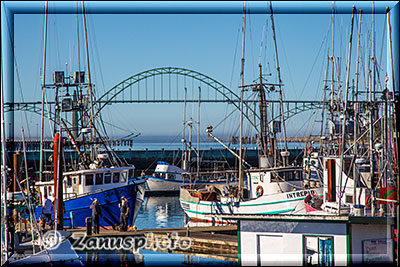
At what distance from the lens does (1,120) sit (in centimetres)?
1619

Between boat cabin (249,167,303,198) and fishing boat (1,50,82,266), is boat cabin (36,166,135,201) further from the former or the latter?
fishing boat (1,50,82,266)

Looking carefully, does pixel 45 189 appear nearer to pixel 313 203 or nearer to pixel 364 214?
pixel 313 203

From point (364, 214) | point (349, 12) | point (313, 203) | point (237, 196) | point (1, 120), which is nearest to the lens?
point (1, 120)

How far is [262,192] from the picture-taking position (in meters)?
31.0

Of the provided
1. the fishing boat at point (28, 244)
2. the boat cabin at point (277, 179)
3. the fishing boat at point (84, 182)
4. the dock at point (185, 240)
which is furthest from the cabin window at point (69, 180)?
the boat cabin at point (277, 179)

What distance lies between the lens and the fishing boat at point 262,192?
28.5 meters

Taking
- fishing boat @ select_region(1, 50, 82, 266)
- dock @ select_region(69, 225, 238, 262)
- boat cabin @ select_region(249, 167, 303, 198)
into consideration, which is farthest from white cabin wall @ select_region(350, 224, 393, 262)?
boat cabin @ select_region(249, 167, 303, 198)

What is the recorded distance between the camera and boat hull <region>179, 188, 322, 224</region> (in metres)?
28.0

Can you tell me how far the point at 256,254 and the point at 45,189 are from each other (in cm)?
1497

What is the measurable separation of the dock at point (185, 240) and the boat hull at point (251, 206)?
9.75ft

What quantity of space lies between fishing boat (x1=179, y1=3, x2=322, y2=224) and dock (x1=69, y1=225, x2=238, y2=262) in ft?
14.3

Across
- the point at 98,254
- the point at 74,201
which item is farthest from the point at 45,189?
the point at 98,254

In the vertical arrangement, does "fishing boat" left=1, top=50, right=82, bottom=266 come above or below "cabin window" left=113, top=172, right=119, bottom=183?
below

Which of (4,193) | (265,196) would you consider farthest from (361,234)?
(265,196)
